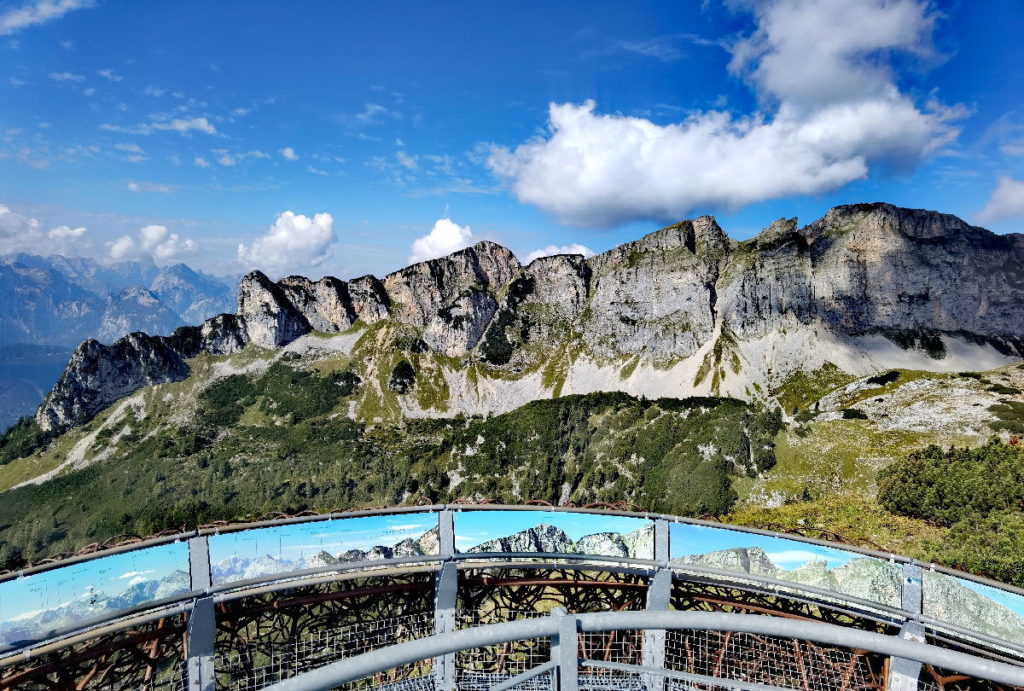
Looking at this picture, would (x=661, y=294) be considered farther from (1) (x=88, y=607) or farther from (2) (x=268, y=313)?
(1) (x=88, y=607)

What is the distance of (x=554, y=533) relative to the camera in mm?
12508

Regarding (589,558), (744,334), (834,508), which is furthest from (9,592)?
(744,334)

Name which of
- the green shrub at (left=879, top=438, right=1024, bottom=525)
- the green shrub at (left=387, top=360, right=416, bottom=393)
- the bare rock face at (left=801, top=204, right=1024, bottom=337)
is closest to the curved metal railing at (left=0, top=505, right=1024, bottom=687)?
the green shrub at (left=879, top=438, right=1024, bottom=525)

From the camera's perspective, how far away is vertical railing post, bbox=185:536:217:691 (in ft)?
31.0

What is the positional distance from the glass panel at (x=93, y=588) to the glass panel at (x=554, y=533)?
533cm

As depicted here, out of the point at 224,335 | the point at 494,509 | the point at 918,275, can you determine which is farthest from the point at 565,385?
the point at 494,509

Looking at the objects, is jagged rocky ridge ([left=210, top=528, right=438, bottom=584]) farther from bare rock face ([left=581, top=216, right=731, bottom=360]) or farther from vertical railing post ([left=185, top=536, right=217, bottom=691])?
bare rock face ([left=581, top=216, right=731, bottom=360])

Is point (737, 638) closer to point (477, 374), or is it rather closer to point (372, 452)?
point (372, 452)

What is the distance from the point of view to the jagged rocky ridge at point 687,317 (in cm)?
14938

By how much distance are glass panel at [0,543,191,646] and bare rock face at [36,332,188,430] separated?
194525 millimetres

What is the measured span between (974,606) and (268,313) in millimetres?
204496

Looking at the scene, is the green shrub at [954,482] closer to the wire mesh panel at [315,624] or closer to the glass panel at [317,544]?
the glass panel at [317,544]

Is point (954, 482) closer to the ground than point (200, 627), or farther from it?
closer to the ground

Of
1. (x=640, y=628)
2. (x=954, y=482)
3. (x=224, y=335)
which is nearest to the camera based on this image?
(x=640, y=628)
